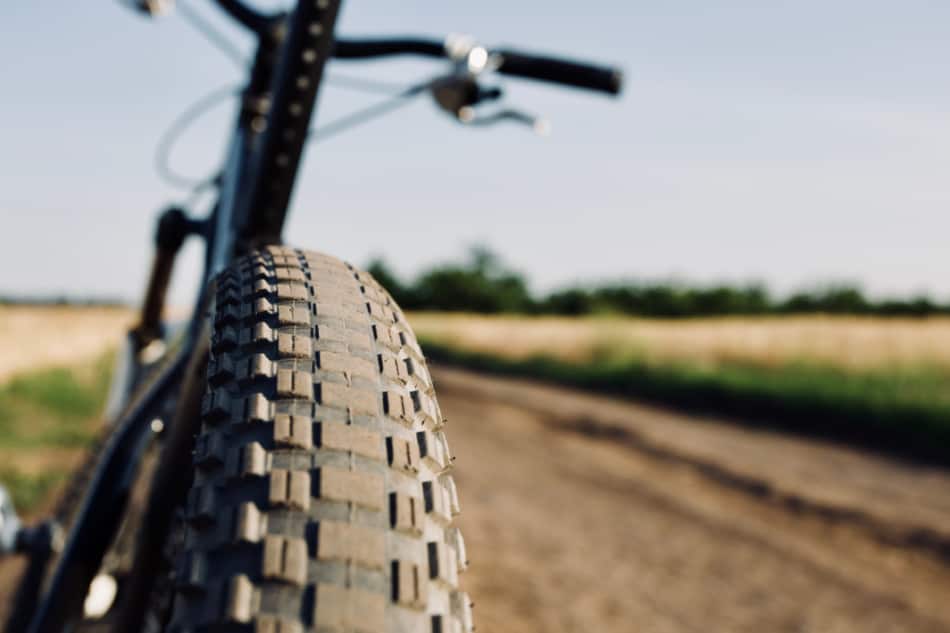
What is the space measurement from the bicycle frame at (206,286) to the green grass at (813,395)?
8838mm

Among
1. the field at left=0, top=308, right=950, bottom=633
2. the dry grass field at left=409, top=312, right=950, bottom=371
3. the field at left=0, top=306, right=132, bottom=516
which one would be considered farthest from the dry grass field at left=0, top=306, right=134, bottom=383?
the dry grass field at left=409, top=312, right=950, bottom=371

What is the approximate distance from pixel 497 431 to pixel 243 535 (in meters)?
9.06

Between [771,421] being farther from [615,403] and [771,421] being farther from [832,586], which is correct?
[832,586]

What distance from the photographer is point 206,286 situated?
1531 millimetres

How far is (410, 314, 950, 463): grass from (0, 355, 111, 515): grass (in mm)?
8568

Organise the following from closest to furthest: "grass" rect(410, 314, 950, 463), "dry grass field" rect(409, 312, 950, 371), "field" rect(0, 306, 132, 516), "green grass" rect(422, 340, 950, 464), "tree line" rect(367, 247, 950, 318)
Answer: "field" rect(0, 306, 132, 516) → "green grass" rect(422, 340, 950, 464) → "grass" rect(410, 314, 950, 463) → "dry grass field" rect(409, 312, 950, 371) → "tree line" rect(367, 247, 950, 318)

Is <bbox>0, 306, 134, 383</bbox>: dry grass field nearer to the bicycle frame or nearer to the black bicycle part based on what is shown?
the bicycle frame

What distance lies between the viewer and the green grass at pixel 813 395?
9.62 metres

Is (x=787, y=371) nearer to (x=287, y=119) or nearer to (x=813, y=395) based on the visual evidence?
(x=813, y=395)

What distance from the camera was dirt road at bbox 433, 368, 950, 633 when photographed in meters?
3.94

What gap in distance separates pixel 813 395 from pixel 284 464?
38.3 feet

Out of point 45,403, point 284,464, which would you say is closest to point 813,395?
point 45,403

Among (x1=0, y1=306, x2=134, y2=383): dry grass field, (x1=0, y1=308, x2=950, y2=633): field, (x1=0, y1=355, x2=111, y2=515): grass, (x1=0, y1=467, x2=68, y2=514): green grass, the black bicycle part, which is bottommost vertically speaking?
(x1=0, y1=306, x2=134, y2=383): dry grass field

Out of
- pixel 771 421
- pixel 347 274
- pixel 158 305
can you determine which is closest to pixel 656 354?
pixel 771 421
